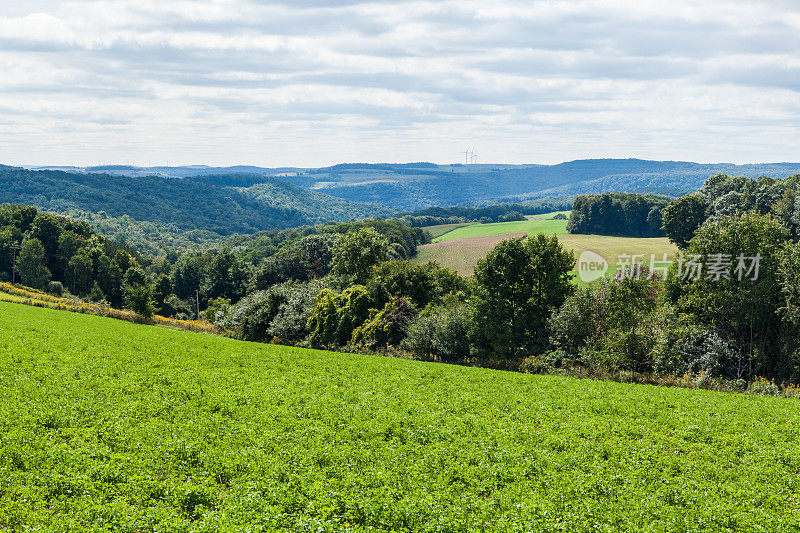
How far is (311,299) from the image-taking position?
63250 mm

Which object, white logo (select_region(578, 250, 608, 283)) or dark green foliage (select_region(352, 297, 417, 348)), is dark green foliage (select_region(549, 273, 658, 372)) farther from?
white logo (select_region(578, 250, 608, 283))

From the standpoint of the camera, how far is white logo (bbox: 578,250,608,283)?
95.4 metres

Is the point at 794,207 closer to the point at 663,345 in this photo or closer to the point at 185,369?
the point at 663,345

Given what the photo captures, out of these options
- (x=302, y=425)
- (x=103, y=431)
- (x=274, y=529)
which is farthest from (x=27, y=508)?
(x=302, y=425)

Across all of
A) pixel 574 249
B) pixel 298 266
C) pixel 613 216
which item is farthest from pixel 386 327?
pixel 613 216

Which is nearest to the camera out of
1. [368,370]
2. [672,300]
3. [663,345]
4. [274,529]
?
[274,529]

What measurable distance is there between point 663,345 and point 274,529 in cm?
3724

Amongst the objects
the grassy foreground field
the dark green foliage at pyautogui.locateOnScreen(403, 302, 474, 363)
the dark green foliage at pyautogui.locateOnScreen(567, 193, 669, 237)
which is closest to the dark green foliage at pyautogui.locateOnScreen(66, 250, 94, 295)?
the grassy foreground field

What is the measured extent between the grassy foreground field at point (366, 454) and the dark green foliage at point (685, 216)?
105m

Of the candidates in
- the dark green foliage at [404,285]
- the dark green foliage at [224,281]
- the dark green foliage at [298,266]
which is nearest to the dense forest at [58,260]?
the dark green foliage at [224,281]

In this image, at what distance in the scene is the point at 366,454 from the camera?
18.5 metres

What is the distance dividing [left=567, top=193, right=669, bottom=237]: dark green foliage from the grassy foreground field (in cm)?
17171

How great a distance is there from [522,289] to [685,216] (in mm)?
95265

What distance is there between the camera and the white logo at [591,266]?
95381 mm
